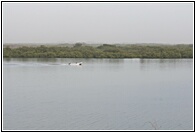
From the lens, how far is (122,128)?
792 cm

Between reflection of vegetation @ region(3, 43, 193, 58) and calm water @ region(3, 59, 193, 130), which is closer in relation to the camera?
calm water @ region(3, 59, 193, 130)

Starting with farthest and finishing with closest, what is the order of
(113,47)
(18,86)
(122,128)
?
(113,47) → (18,86) → (122,128)

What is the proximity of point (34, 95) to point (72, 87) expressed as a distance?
2667 millimetres

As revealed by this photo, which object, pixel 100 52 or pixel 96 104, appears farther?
pixel 100 52

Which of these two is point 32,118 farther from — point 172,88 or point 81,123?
point 172,88

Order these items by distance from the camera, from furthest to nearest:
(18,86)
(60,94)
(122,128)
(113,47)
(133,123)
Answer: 1. (113,47)
2. (18,86)
3. (60,94)
4. (133,123)
5. (122,128)

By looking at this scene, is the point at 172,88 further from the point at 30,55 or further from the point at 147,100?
the point at 30,55

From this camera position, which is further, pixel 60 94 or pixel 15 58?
pixel 15 58

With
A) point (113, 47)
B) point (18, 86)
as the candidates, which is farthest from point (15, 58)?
point (18, 86)

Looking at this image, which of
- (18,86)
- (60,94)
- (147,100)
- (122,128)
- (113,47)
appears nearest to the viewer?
(122,128)

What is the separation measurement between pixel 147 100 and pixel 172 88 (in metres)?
3.36

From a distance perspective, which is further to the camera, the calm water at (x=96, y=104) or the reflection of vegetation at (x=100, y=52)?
the reflection of vegetation at (x=100, y=52)

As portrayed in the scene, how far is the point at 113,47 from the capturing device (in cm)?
3616

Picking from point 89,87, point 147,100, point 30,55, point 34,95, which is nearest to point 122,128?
point 147,100
